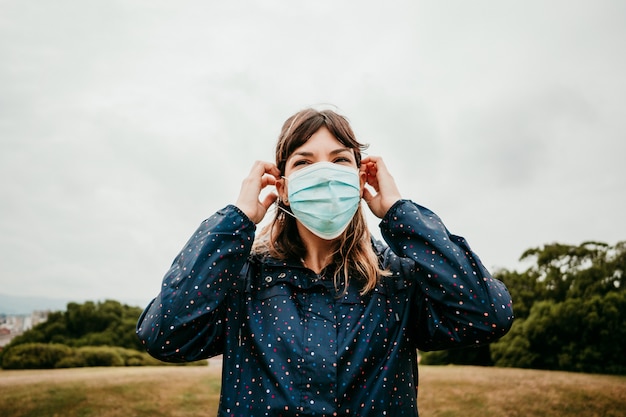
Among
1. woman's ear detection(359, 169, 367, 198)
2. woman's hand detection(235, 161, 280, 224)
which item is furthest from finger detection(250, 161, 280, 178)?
woman's ear detection(359, 169, 367, 198)

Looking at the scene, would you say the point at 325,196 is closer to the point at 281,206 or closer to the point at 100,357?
the point at 281,206

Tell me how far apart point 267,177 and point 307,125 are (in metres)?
0.45

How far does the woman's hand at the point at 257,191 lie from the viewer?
2.72 meters

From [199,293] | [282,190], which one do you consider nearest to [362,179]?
[282,190]

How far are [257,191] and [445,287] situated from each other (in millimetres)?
1284

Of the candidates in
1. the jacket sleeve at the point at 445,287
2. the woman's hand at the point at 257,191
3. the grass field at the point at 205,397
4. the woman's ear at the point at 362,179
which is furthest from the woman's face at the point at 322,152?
the grass field at the point at 205,397

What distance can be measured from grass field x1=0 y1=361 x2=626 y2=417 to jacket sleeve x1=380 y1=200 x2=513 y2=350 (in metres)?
9.25

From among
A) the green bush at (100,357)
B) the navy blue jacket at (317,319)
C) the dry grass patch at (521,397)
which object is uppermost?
the navy blue jacket at (317,319)

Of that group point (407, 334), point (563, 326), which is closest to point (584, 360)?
point (563, 326)

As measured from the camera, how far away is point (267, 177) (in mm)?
2918

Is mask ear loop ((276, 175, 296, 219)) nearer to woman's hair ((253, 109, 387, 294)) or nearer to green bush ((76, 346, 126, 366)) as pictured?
woman's hair ((253, 109, 387, 294))

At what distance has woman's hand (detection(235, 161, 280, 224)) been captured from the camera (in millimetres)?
2719

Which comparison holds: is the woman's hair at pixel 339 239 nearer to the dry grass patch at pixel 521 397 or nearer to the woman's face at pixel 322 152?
the woman's face at pixel 322 152

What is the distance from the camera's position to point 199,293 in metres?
2.39
